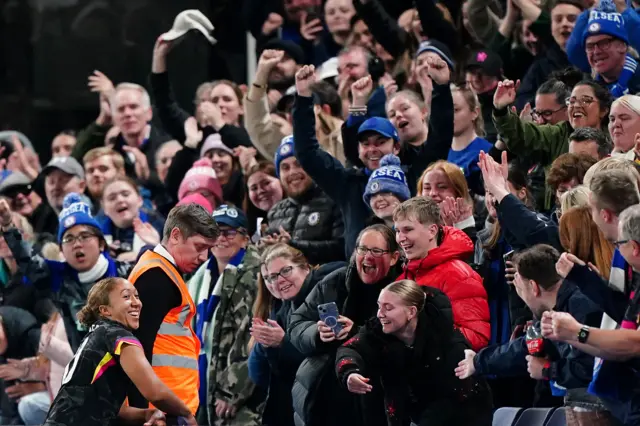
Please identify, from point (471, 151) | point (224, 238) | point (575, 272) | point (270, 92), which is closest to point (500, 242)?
point (471, 151)

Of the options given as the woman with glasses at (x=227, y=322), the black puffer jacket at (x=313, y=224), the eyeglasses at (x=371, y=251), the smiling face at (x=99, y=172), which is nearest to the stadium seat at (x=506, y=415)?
the eyeglasses at (x=371, y=251)

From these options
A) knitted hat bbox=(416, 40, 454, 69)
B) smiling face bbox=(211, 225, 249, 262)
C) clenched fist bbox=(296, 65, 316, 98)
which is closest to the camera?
clenched fist bbox=(296, 65, 316, 98)

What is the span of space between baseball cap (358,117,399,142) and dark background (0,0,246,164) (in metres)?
7.46

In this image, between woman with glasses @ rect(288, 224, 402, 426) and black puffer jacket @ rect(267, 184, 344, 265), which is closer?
woman with glasses @ rect(288, 224, 402, 426)

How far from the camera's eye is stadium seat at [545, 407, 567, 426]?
316 inches

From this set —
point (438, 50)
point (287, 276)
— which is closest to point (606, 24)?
point (438, 50)

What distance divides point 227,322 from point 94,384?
9.18ft

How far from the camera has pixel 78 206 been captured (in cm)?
1169

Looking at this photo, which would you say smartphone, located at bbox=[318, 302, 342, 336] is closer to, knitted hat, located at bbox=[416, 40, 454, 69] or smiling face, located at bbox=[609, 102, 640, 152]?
smiling face, located at bbox=[609, 102, 640, 152]

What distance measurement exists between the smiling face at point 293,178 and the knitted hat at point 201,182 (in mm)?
1224

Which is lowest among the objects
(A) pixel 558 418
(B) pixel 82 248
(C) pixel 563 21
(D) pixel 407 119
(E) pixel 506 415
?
(E) pixel 506 415

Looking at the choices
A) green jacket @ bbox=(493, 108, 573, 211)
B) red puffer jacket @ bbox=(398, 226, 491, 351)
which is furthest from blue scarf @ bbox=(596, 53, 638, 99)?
red puffer jacket @ bbox=(398, 226, 491, 351)

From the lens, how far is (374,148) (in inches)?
400

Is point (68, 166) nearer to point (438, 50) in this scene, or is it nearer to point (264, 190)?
point (264, 190)
